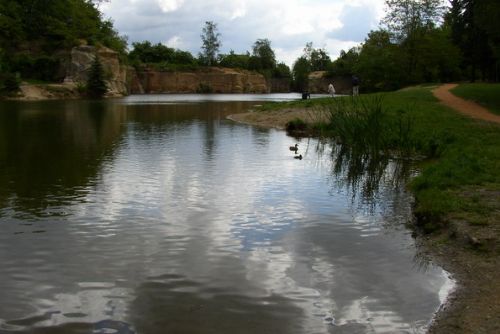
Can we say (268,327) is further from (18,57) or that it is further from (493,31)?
(18,57)

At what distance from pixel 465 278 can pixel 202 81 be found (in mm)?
122802

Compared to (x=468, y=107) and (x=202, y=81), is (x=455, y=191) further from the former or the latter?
(x=202, y=81)

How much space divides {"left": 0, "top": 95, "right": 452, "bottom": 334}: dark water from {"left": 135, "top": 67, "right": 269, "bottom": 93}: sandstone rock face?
10539cm

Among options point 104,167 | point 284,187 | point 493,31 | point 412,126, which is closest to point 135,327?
point 284,187

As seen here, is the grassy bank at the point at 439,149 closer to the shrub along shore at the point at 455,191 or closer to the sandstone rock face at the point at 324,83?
the shrub along shore at the point at 455,191

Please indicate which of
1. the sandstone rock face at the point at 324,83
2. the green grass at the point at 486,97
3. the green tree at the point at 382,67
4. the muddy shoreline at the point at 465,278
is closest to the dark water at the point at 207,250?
the muddy shoreline at the point at 465,278

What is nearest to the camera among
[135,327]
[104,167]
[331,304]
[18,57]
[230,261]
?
[135,327]

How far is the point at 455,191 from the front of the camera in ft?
35.3

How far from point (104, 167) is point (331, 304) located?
413 inches

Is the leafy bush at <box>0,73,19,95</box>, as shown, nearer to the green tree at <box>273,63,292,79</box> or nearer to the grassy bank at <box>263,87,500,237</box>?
the grassy bank at <box>263,87,500,237</box>

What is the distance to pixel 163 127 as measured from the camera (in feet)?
94.7

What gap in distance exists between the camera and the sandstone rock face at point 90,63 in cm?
7706

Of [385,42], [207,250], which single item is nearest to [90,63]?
[385,42]

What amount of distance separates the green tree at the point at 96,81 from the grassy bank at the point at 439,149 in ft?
162
